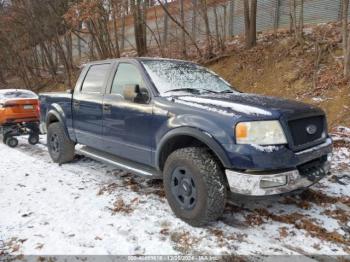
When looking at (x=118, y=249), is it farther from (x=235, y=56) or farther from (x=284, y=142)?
(x=235, y=56)

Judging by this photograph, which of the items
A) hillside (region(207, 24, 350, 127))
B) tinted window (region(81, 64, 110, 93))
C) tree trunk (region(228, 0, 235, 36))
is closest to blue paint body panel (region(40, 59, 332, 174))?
tinted window (region(81, 64, 110, 93))

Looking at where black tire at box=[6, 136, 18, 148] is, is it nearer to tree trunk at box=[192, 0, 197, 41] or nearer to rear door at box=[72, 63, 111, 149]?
rear door at box=[72, 63, 111, 149]

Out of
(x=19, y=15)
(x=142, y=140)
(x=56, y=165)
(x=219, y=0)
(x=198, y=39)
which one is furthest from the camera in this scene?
(x=19, y=15)

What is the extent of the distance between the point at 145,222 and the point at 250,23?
10.1 meters

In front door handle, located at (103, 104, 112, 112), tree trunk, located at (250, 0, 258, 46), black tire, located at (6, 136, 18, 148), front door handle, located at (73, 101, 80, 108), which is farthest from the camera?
tree trunk, located at (250, 0, 258, 46)

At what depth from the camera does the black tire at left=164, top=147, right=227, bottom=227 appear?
3545mm

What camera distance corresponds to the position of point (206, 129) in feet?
11.8

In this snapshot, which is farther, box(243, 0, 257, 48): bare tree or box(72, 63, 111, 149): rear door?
box(243, 0, 257, 48): bare tree

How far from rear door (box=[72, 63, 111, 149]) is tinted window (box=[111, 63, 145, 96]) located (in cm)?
26

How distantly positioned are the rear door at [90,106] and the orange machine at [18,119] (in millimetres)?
3550

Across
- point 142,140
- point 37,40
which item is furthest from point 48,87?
point 142,140

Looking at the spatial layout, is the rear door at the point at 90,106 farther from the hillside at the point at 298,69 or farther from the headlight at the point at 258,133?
the hillside at the point at 298,69

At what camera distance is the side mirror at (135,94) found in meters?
4.28

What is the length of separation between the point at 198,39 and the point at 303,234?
12.6 meters
